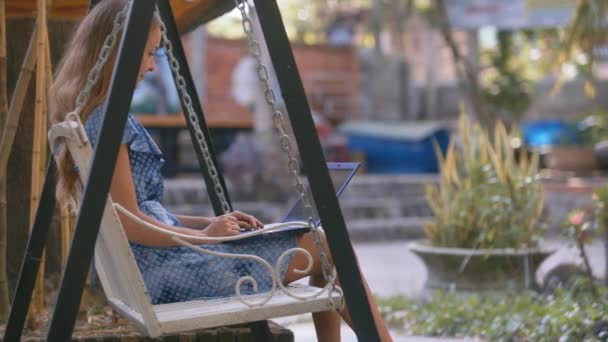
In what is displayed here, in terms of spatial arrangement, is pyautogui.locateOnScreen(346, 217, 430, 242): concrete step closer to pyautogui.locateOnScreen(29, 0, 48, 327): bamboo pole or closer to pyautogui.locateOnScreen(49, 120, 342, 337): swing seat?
pyautogui.locateOnScreen(29, 0, 48, 327): bamboo pole

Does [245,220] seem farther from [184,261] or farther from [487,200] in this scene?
[487,200]

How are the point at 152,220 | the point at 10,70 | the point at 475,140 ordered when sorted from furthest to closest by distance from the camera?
the point at 475,140 → the point at 10,70 → the point at 152,220

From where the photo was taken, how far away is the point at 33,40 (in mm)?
4211

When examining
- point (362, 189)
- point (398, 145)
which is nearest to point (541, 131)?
point (398, 145)

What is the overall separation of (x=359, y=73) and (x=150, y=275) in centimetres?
1932

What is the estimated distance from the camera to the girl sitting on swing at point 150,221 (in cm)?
306

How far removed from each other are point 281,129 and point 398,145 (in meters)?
14.8

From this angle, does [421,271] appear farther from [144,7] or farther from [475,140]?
[144,7]

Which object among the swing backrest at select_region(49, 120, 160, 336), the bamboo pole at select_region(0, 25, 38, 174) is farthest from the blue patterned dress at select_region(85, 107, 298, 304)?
the bamboo pole at select_region(0, 25, 38, 174)

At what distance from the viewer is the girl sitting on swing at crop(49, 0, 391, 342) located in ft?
10.0

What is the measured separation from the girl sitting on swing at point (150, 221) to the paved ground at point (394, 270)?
6.60 feet

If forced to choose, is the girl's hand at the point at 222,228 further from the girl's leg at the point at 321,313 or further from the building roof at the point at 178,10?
the building roof at the point at 178,10

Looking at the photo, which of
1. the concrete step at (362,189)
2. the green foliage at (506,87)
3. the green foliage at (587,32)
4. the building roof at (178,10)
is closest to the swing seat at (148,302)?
the building roof at (178,10)

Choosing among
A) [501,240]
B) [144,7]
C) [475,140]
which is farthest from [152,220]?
[475,140]
